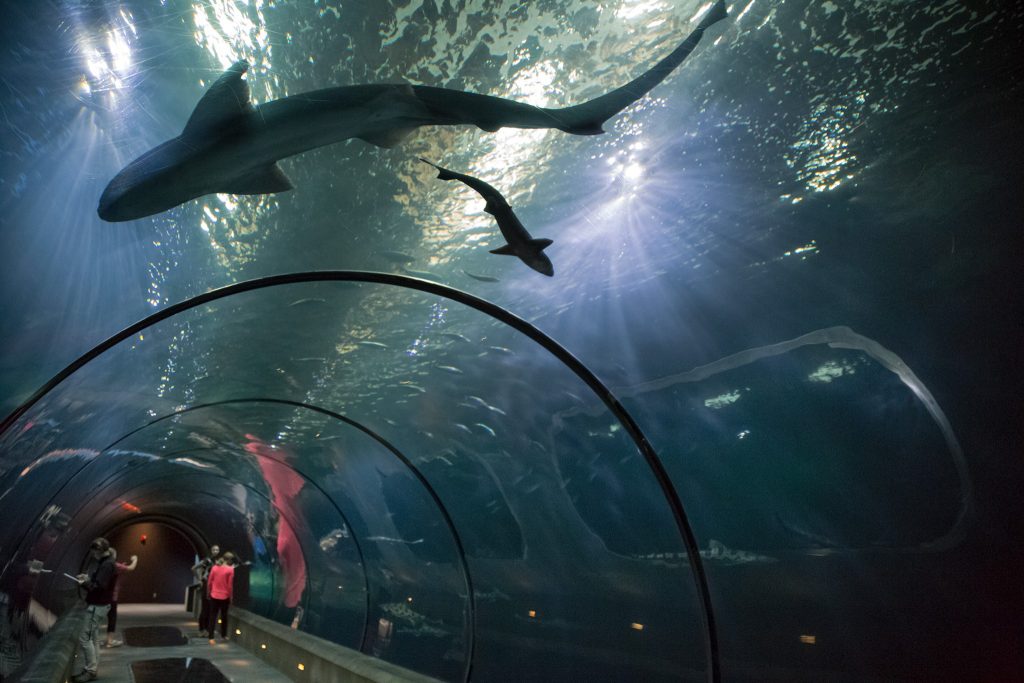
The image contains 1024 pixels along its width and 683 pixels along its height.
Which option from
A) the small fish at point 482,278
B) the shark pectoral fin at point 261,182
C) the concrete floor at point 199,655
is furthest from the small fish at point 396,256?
the concrete floor at point 199,655

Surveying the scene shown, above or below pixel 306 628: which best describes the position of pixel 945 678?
below

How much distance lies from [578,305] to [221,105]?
6.77 metres

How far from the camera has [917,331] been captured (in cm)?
918

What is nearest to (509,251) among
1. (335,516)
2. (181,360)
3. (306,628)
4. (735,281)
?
(735,281)

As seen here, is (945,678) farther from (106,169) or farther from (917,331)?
(106,169)

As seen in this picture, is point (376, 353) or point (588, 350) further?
point (588, 350)

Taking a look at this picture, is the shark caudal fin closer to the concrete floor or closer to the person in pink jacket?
the concrete floor

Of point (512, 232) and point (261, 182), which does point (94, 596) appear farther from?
point (512, 232)

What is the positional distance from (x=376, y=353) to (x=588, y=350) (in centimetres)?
367

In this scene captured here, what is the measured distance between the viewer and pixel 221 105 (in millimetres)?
3594

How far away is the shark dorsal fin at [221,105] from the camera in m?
3.55

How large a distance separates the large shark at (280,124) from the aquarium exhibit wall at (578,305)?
26mm

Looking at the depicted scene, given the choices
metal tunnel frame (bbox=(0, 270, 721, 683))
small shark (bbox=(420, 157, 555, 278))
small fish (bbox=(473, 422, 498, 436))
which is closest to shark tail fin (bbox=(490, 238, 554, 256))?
small shark (bbox=(420, 157, 555, 278))

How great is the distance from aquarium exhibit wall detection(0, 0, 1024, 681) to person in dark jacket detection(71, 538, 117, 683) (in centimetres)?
86
